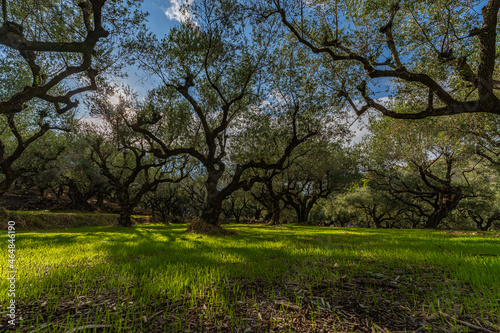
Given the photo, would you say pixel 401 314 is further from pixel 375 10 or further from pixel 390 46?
pixel 375 10

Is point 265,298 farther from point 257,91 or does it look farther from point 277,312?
point 257,91

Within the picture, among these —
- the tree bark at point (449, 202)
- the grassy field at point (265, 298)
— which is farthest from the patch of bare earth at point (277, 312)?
the tree bark at point (449, 202)

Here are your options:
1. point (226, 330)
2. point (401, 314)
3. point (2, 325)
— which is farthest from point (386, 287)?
point (2, 325)

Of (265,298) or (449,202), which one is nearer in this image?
(265,298)

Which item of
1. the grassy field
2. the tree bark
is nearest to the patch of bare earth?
the grassy field

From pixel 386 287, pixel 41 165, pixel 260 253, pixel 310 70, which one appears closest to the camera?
pixel 386 287

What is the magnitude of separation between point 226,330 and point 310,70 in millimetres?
15133

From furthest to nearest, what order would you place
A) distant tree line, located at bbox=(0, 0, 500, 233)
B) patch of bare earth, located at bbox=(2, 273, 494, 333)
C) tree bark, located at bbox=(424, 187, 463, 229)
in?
tree bark, located at bbox=(424, 187, 463, 229) → distant tree line, located at bbox=(0, 0, 500, 233) → patch of bare earth, located at bbox=(2, 273, 494, 333)

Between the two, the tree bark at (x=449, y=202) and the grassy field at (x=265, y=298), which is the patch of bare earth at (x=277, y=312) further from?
the tree bark at (x=449, y=202)

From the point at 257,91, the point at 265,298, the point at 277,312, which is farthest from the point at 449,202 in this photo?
the point at 277,312

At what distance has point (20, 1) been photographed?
10031mm

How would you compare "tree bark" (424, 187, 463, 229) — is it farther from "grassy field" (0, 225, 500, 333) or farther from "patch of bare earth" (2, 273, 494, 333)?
"patch of bare earth" (2, 273, 494, 333)

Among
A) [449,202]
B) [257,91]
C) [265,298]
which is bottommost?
[265,298]

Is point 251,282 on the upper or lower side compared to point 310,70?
lower
